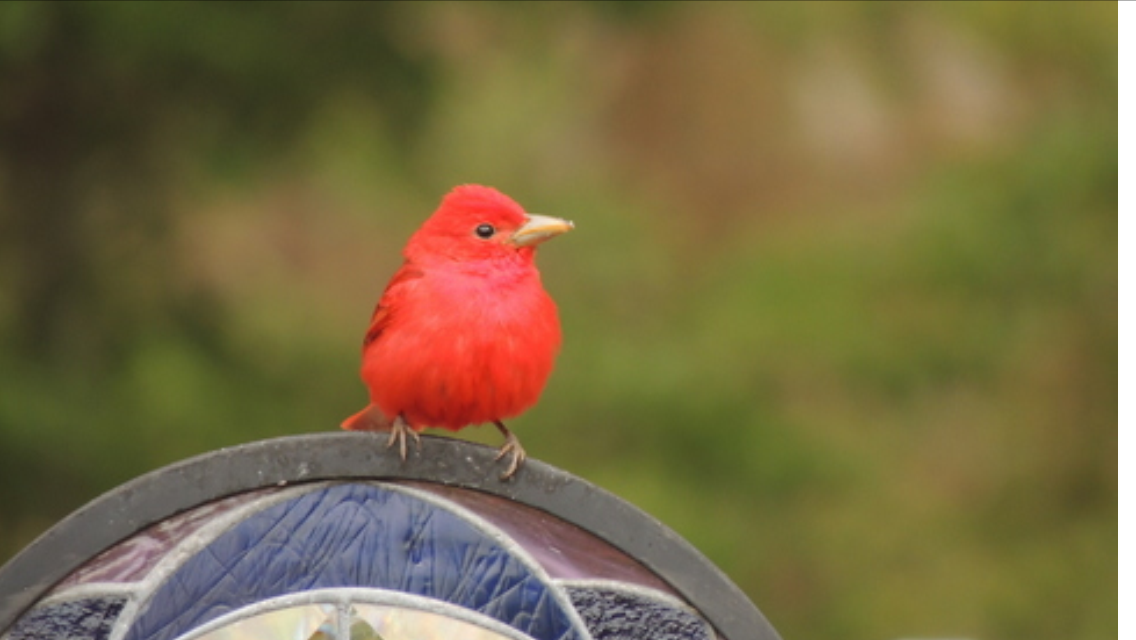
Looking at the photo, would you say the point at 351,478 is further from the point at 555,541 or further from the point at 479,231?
the point at 479,231

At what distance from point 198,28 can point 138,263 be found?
802mm

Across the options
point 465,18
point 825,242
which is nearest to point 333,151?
point 465,18

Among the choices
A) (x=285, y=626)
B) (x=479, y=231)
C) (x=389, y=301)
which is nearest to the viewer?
(x=285, y=626)

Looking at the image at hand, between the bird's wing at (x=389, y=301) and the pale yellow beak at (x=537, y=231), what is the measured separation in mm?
185

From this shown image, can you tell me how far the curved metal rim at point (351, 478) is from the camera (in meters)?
2.39

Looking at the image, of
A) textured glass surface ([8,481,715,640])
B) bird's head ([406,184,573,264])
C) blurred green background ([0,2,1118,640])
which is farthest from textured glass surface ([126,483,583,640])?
blurred green background ([0,2,1118,640])

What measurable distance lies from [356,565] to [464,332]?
2.02 ft

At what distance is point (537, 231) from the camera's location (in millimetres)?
3104

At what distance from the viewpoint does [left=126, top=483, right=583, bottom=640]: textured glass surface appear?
7.71 ft

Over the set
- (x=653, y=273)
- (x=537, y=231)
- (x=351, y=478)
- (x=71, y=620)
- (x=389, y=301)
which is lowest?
(x=71, y=620)

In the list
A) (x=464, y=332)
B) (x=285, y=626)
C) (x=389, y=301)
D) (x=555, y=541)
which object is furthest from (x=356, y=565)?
(x=389, y=301)

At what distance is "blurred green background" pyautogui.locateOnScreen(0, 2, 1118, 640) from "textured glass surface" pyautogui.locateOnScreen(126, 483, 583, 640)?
9.34ft

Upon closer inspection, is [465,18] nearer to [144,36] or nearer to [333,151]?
[333,151]

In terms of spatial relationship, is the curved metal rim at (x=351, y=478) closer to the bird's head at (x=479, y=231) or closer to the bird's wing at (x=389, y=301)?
the bird's wing at (x=389, y=301)
